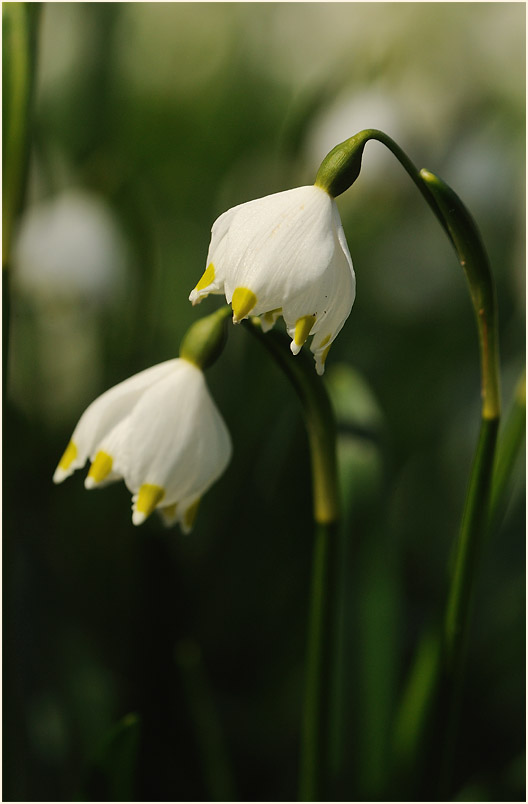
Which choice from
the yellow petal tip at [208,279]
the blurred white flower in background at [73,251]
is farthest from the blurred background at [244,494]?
the yellow petal tip at [208,279]

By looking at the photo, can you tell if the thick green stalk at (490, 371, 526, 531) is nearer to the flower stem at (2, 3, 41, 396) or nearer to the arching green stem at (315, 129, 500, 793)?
the arching green stem at (315, 129, 500, 793)

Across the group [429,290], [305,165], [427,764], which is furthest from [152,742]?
[429,290]

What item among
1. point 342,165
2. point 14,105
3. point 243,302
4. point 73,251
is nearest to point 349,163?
point 342,165

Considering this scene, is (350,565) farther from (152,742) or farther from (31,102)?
(31,102)

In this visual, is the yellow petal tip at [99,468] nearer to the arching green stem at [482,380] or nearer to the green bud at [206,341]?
the green bud at [206,341]

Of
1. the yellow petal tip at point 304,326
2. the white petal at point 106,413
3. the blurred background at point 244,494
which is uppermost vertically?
the yellow petal tip at point 304,326

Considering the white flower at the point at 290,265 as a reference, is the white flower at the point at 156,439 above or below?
below
